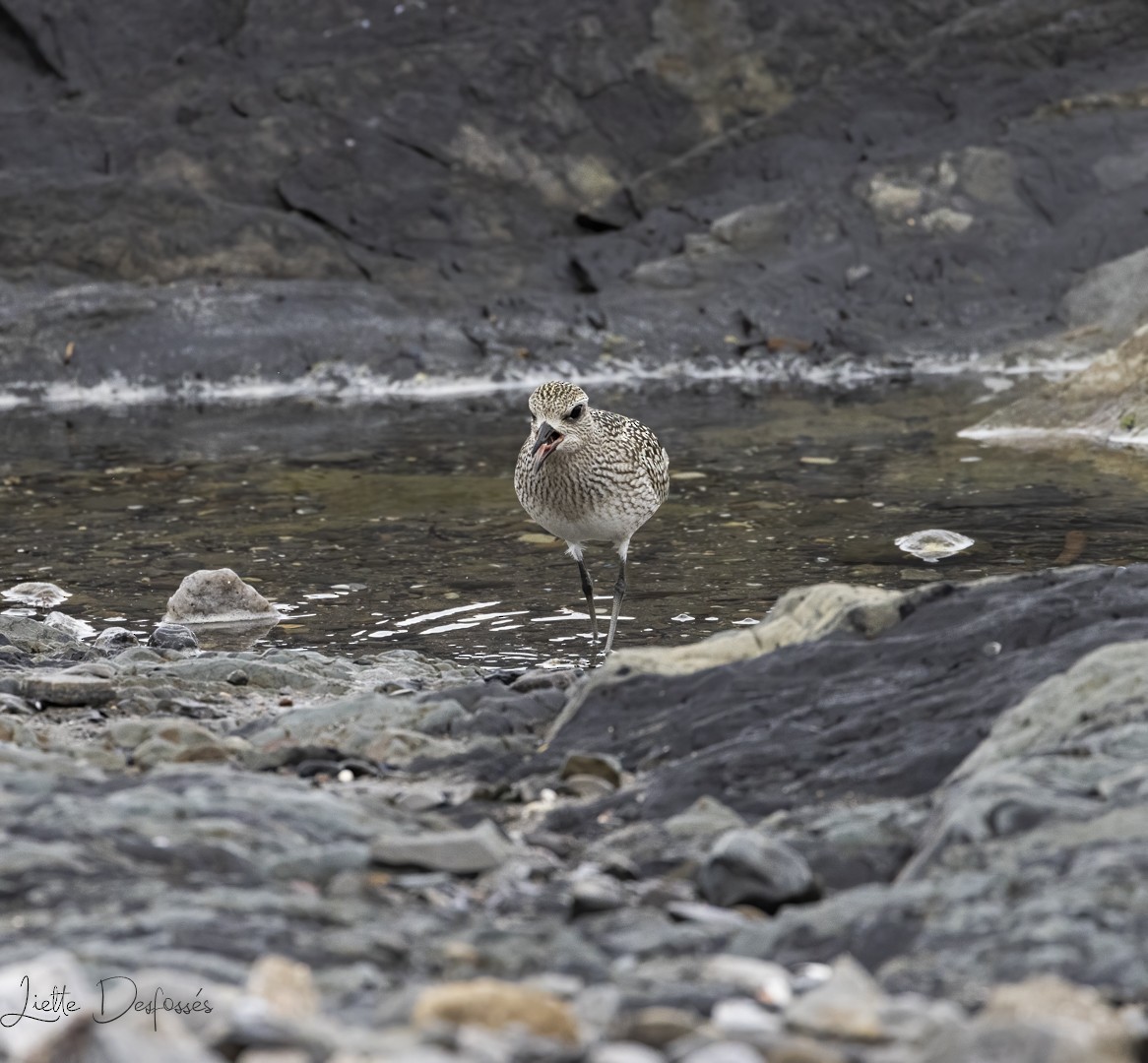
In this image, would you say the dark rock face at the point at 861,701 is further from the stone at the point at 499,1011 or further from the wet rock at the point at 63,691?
the wet rock at the point at 63,691

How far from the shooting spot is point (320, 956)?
3072mm

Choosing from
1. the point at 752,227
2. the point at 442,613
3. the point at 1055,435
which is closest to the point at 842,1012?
the point at 442,613

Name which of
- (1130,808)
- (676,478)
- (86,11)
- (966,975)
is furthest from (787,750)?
(86,11)

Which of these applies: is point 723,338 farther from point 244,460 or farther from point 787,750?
point 787,750

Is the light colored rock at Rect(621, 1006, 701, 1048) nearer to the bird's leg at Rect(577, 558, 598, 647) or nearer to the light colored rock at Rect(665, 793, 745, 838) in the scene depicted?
the light colored rock at Rect(665, 793, 745, 838)

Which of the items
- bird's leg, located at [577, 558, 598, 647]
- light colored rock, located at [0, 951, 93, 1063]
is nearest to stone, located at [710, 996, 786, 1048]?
light colored rock, located at [0, 951, 93, 1063]

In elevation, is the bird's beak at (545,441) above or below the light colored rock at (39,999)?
above

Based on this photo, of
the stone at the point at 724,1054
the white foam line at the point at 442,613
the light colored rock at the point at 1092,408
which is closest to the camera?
the stone at the point at 724,1054

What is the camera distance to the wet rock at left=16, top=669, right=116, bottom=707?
18.6ft

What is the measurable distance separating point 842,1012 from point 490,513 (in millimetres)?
7846

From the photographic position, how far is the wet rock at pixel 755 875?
11.2ft

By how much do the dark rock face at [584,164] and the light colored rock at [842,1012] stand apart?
41.6 ft

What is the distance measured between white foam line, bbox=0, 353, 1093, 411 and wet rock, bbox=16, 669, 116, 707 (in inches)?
362
